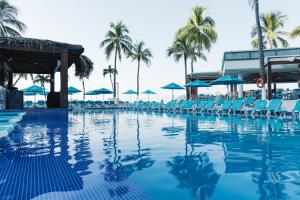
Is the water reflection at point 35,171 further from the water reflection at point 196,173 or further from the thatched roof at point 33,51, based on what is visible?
the thatched roof at point 33,51

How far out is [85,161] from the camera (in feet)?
15.6

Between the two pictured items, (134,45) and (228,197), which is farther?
(134,45)

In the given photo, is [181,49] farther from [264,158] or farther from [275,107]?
[264,158]

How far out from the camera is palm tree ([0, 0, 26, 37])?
76.4 feet

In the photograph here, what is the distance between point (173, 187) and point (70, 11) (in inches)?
717

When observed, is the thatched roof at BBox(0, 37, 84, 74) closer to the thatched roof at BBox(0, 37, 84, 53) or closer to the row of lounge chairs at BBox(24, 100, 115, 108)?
the thatched roof at BBox(0, 37, 84, 53)

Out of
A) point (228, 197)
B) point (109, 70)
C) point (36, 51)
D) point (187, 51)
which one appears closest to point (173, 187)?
point (228, 197)

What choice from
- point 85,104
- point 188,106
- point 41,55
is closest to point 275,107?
point 188,106

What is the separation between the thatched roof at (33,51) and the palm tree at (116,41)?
49.2ft

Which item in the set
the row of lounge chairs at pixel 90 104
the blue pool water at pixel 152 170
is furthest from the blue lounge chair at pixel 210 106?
the row of lounge chairs at pixel 90 104

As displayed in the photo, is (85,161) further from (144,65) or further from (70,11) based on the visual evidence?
(144,65)

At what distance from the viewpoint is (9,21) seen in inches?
931

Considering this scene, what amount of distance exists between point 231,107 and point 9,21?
59.7ft

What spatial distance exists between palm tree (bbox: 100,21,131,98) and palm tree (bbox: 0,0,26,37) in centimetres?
1228
